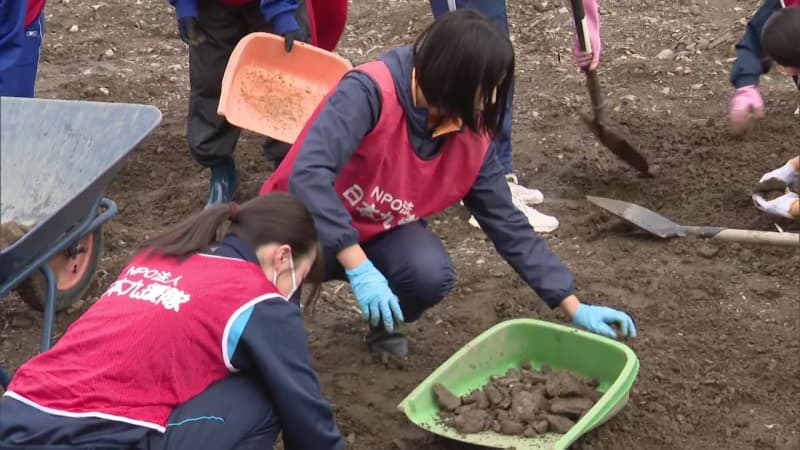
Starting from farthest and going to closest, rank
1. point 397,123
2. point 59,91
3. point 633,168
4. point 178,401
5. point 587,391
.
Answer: point 59,91 → point 633,168 → point 587,391 → point 397,123 → point 178,401

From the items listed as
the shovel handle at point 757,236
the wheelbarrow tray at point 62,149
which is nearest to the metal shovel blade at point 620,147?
the shovel handle at point 757,236

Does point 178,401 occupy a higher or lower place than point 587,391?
higher

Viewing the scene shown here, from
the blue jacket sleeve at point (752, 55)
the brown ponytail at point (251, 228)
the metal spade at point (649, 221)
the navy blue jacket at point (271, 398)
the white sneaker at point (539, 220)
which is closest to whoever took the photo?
the navy blue jacket at point (271, 398)

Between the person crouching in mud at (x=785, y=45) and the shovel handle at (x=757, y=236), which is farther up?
the person crouching in mud at (x=785, y=45)

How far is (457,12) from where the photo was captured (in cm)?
268

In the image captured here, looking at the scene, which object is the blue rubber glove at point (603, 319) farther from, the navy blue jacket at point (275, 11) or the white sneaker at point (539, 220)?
the navy blue jacket at point (275, 11)

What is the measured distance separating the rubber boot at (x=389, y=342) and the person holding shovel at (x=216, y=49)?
130 centimetres

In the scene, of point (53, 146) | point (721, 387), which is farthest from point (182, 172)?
point (721, 387)

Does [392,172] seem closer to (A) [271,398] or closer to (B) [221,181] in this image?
(A) [271,398]

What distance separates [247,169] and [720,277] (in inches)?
88.9

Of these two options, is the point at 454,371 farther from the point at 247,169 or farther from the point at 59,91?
the point at 59,91

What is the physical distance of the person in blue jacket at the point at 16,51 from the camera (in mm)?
3893

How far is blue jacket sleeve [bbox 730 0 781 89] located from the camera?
400cm

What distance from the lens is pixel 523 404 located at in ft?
9.82
